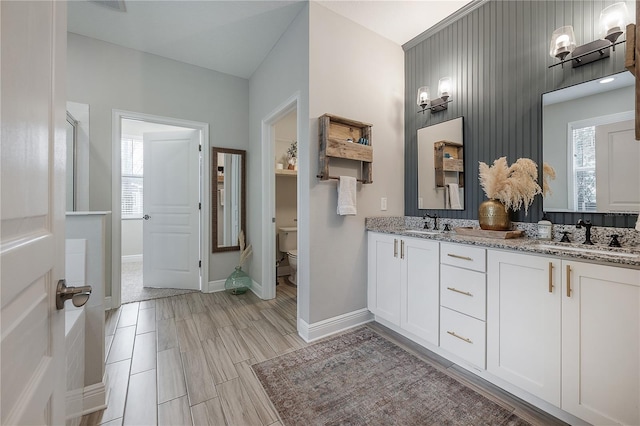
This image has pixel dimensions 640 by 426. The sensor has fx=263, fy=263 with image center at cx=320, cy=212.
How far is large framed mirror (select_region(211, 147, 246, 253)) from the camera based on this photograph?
135 inches

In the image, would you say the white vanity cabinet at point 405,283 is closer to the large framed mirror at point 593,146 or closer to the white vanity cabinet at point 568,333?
the white vanity cabinet at point 568,333

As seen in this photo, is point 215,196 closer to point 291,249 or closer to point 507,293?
point 291,249

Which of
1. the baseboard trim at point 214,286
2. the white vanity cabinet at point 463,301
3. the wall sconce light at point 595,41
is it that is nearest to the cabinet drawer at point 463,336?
the white vanity cabinet at point 463,301

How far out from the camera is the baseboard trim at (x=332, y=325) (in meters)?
2.23

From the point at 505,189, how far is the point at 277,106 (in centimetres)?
222

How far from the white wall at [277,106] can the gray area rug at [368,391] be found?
1.60 feet

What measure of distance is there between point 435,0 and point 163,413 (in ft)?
11.6

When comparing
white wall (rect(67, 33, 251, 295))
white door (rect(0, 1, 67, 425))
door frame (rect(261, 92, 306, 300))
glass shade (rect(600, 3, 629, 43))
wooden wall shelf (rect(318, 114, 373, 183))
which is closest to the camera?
white door (rect(0, 1, 67, 425))

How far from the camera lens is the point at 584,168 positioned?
1.71m

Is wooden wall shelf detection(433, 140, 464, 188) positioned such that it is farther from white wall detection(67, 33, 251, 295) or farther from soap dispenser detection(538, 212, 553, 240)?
white wall detection(67, 33, 251, 295)

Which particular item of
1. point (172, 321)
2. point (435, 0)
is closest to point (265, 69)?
point (435, 0)

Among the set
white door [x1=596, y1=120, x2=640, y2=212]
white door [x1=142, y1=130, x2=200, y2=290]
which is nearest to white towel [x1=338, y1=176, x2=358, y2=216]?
white door [x1=596, y1=120, x2=640, y2=212]

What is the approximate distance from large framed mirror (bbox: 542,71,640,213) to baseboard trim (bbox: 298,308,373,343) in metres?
1.72

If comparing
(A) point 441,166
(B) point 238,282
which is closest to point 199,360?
(B) point 238,282
